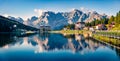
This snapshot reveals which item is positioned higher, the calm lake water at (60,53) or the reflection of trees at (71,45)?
the calm lake water at (60,53)

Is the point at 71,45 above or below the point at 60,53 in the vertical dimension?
below

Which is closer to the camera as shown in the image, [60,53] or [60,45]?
[60,53]

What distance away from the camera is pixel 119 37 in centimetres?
8344

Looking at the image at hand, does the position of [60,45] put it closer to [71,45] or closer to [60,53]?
[71,45]

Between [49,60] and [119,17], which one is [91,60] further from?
[119,17]

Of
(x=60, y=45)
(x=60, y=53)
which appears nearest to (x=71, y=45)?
(x=60, y=45)

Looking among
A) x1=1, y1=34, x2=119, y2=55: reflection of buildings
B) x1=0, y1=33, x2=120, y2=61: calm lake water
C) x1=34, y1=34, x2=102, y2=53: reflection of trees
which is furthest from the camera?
x1=34, y1=34, x2=102, y2=53: reflection of trees

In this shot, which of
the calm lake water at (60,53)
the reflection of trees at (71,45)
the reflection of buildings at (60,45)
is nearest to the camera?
the calm lake water at (60,53)

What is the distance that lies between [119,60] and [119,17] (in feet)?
449

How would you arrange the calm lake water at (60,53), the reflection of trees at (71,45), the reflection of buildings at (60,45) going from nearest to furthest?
the calm lake water at (60,53) → the reflection of buildings at (60,45) → the reflection of trees at (71,45)

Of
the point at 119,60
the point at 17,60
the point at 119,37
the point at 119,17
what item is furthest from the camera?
the point at 119,17

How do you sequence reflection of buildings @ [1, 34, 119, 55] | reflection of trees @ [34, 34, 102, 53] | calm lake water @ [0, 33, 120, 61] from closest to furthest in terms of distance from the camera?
calm lake water @ [0, 33, 120, 61], reflection of buildings @ [1, 34, 119, 55], reflection of trees @ [34, 34, 102, 53]

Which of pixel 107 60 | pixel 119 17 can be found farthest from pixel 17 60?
pixel 119 17

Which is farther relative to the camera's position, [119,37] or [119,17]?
[119,17]
